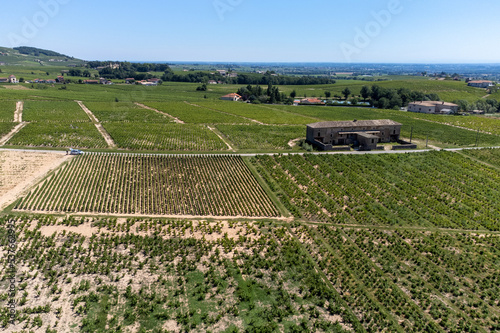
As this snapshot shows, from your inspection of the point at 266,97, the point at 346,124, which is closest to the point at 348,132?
the point at 346,124

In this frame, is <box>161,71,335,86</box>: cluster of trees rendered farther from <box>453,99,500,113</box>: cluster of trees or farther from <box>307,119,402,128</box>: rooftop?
<box>307,119,402,128</box>: rooftop

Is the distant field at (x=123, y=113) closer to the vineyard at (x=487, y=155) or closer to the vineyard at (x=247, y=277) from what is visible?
the vineyard at (x=247, y=277)

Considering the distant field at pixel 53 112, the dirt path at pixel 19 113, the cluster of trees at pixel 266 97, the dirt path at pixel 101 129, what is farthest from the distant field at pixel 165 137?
the cluster of trees at pixel 266 97

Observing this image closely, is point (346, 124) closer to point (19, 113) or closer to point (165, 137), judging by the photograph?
point (165, 137)

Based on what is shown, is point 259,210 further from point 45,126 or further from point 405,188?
point 45,126

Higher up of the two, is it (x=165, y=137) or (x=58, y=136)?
(x=58, y=136)
